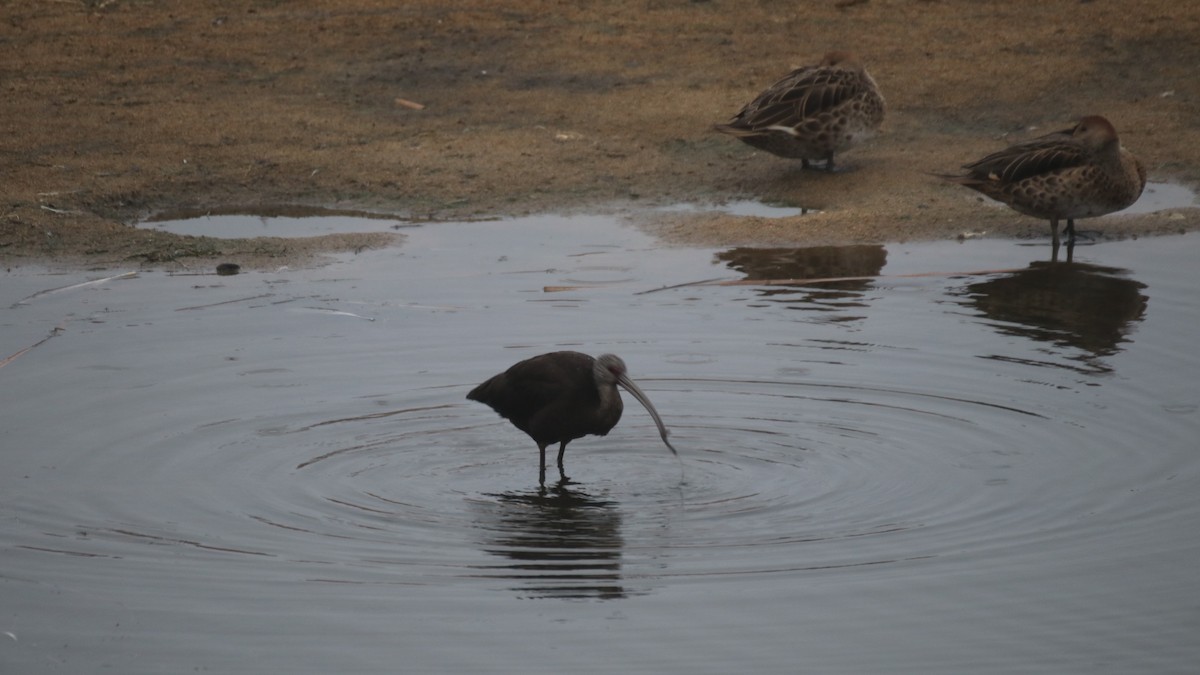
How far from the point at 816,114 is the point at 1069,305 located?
3.27 meters

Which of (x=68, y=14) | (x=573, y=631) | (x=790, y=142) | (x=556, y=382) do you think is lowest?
(x=573, y=631)

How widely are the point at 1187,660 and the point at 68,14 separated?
15185 millimetres

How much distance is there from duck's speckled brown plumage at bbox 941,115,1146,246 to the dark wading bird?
14.8ft

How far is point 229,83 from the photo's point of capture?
1527 cm

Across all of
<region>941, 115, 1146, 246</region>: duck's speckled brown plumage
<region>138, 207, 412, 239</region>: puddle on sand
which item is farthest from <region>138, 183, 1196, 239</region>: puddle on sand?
Answer: <region>941, 115, 1146, 246</region>: duck's speckled brown plumage

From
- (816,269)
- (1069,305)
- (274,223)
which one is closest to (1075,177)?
(1069,305)

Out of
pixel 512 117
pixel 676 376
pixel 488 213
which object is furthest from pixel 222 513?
pixel 512 117

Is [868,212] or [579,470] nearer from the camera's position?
[579,470]

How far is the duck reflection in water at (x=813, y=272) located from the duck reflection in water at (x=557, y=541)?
2994 millimetres

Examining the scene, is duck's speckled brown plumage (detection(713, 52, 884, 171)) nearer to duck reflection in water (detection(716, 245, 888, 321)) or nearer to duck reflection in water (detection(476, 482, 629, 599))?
duck reflection in water (detection(716, 245, 888, 321))

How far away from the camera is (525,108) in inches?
568

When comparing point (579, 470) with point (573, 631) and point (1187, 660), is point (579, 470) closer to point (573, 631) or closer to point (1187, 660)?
point (573, 631)

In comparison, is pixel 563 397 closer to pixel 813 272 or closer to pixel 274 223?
pixel 813 272

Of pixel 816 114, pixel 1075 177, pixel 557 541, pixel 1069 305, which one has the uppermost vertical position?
pixel 816 114
